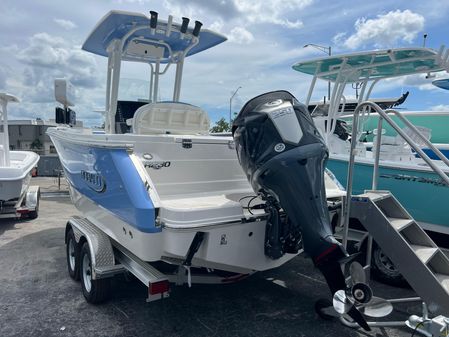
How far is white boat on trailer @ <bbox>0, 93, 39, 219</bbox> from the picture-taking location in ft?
22.2

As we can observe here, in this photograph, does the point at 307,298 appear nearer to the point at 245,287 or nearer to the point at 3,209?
the point at 245,287

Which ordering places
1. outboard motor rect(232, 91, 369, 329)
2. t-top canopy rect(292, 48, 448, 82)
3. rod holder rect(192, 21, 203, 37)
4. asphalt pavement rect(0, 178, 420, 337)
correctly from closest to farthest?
outboard motor rect(232, 91, 369, 329), asphalt pavement rect(0, 178, 420, 337), rod holder rect(192, 21, 203, 37), t-top canopy rect(292, 48, 448, 82)

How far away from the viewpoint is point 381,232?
321 centimetres

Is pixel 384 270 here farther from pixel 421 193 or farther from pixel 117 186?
pixel 117 186

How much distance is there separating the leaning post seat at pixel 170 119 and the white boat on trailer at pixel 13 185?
3399 mm

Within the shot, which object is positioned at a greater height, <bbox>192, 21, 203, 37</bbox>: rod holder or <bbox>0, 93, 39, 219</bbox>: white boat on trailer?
<bbox>192, 21, 203, 37</bbox>: rod holder

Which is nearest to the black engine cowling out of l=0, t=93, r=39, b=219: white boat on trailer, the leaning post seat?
the leaning post seat

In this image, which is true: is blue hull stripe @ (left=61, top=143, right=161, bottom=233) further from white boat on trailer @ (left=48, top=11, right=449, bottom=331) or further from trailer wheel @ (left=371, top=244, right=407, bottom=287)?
trailer wheel @ (left=371, top=244, right=407, bottom=287)

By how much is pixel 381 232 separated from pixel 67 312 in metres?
3.02

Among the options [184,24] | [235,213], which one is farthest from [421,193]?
[184,24]

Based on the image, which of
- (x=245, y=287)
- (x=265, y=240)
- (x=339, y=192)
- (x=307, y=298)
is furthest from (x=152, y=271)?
(x=339, y=192)

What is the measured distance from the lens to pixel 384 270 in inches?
174

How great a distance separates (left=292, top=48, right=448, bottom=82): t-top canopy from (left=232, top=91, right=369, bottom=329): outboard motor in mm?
2858

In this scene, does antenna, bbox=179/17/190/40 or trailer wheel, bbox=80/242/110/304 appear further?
antenna, bbox=179/17/190/40
